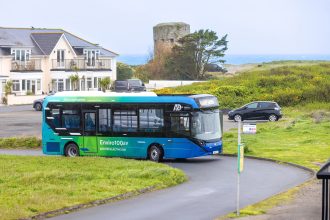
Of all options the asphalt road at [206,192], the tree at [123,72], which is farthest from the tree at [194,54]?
the asphalt road at [206,192]

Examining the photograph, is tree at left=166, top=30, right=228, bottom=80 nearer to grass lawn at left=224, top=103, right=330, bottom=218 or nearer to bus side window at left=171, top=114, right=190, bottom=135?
grass lawn at left=224, top=103, right=330, bottom=218

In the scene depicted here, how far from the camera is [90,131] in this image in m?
40.6

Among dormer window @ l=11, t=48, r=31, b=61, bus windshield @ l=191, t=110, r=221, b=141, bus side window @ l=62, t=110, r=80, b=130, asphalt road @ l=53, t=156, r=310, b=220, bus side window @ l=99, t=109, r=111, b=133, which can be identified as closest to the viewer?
asphalt road @ l=53, t=156, r=310, b=220

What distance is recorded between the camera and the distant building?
287ft

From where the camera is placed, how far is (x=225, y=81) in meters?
82.3

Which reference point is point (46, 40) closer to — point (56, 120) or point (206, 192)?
point (56, 120)

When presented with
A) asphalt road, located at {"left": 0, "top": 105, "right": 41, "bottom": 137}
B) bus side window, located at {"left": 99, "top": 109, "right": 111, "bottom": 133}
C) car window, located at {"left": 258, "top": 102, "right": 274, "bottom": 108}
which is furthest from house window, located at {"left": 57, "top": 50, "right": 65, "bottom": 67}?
bus side window, located at {"left": 99, "top": 109, "right": 111, "bottom": 133}

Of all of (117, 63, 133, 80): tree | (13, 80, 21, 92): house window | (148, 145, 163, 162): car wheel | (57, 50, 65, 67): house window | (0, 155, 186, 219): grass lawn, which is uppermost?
(57, 50, 65, 67): house window

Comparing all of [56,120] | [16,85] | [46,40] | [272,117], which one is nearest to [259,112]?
[272,117]

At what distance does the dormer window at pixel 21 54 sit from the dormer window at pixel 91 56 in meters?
9.77

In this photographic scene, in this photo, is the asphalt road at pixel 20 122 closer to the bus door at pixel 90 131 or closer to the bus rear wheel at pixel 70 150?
the bus rear wheel at pixel 70 150

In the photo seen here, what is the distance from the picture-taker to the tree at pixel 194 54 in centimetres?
11069

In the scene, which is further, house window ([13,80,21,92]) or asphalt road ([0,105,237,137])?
house window ([13,80,21,92])

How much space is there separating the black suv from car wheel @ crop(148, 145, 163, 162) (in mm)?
22406
